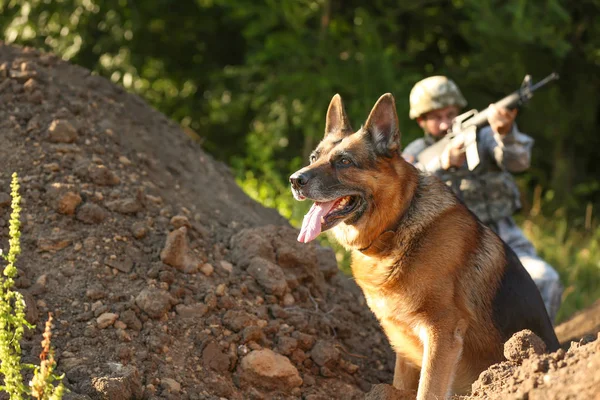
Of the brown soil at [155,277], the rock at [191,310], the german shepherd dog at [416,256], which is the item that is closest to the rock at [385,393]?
the brown soil at [155,277]

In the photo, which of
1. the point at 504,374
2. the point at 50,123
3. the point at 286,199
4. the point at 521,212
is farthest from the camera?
the point at 521,212

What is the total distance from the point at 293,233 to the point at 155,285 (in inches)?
48.3

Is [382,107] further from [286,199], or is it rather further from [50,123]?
[286,199]

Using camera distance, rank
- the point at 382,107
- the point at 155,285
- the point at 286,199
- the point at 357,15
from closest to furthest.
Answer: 1. the point at 382,107
2. the point at 155,285
3. the point at 286,199
4. the point at 357,15

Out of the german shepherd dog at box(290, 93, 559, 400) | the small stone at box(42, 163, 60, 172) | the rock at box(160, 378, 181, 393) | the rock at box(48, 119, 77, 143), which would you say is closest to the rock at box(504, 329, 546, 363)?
the german shepherd dog at box(290, 93, 559, 400)

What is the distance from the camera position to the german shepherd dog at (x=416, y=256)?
4203 mm

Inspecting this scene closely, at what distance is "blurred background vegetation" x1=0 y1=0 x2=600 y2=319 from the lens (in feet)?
29.1

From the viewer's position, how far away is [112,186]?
5.42m

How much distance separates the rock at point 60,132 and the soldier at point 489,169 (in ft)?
8.07

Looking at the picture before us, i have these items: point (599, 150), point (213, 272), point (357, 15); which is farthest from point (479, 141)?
point (599, 150)

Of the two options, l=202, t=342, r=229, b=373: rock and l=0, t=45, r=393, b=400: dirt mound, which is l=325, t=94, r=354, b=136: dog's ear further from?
l=202, t=342, r=229, b=373: rock

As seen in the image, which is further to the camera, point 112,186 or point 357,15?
point 357,15

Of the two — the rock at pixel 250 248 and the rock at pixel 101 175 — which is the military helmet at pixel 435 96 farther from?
the rock at pixel 101 175

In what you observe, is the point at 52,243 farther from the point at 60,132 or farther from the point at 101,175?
the point at 60,132
